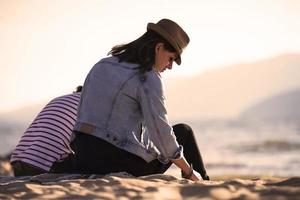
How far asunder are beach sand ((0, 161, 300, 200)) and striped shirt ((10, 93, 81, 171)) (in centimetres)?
27

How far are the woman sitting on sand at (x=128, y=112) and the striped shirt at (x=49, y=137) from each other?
34cm

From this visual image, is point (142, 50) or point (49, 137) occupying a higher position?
point (142, 50)

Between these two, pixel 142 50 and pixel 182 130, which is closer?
pixel 142 50

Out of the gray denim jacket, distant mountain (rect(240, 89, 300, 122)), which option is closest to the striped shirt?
the gray denim jacket

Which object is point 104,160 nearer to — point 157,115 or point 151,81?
point 157,115

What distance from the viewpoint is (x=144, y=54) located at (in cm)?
369

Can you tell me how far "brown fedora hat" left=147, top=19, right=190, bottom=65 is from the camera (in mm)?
3768

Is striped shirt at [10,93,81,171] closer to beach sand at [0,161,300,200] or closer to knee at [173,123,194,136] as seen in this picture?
beach sand at [0,161,300,200]

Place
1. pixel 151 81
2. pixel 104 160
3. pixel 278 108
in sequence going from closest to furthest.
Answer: pixel 151 81
pixel 104 160
pixel 278 108

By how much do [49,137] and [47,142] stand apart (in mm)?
40

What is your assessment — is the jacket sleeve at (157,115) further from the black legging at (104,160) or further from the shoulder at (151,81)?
the black legging at (104,160)

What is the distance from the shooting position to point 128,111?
368 centimetres

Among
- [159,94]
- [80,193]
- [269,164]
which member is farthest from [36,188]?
[269,164]

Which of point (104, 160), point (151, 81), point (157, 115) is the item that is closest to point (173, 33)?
point (151, 81)
